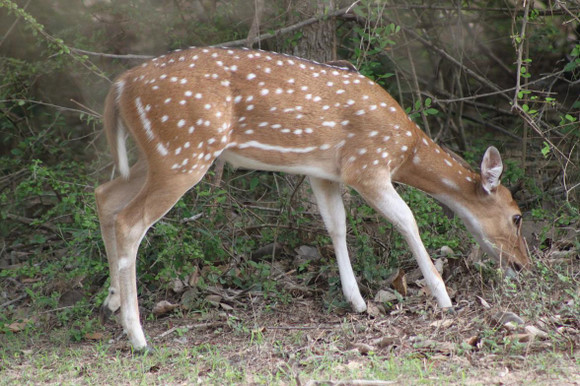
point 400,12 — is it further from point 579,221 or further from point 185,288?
point 185,288

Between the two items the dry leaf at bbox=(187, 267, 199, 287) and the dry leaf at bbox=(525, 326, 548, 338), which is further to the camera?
the dry leaf at bbox=(187, 267, 199, 287)

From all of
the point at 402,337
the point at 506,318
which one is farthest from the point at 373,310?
the point at 506,318

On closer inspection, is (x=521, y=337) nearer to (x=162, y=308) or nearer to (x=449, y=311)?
(x=449, y=311)

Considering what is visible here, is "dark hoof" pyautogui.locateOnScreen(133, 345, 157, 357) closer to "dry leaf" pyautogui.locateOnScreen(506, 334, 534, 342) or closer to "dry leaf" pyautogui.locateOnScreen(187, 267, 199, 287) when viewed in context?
"dry leaf" pyautogui.locateOnScreen(187, 267, 199, 287)

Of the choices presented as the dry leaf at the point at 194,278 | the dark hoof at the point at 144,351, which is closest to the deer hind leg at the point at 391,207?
the dry leaf at the point at 194,278

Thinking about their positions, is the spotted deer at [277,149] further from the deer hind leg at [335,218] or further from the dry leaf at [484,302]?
the dry leaf at [484,302]

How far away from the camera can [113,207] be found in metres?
6.03

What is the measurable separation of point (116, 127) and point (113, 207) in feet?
2.12


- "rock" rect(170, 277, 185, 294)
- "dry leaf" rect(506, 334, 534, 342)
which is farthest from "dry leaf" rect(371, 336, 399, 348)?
"rock" rect(170, 277, 185, 294)

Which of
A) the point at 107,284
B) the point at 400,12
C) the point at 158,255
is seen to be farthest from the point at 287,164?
the point at 400,12

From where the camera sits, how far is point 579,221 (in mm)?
6621

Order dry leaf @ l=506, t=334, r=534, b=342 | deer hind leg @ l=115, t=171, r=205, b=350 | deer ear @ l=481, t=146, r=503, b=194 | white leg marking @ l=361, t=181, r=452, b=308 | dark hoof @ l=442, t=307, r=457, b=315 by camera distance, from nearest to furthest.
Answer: dry leaf @ l=506, t=334, r=534, b=342 < deer hind leg @ l=115, t=171, r=205, b=350 < dark hoof @ l=442, t=307, r=457, b=315 < white leg marking @ l=361, t=181, r=452, b=308 < deer ear @ l=481, t=146, r=503, b=194

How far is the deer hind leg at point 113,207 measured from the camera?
5.96m

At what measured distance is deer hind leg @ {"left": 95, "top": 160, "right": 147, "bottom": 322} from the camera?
5.96m
